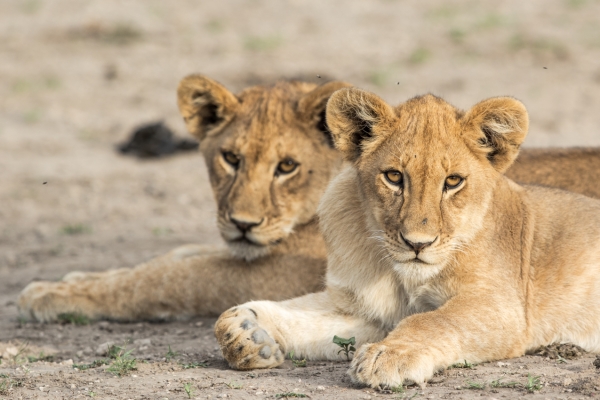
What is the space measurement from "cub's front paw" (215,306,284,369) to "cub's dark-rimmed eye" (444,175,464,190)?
Result: 3.43 ft

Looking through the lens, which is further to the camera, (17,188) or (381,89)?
(381,89)

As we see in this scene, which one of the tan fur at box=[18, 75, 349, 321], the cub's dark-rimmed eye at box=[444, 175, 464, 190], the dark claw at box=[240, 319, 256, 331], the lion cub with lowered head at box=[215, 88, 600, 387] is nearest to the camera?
the lion cub with lowered head at box=[215, 88, 600, 387]

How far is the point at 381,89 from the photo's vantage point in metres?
11.5

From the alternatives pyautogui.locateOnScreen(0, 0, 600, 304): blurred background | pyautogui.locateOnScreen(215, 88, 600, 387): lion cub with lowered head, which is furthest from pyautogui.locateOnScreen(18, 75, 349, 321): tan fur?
pyautogui.locateOnScreen(0, 0, 600, 304): blurred background

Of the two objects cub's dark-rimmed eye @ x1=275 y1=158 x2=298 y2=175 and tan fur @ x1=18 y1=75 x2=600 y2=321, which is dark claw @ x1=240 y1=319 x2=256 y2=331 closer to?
tan fur @ x1=18 y1=75 x2=600 y2=321

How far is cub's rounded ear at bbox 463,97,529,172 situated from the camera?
406cm

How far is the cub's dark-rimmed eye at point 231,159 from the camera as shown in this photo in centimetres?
538

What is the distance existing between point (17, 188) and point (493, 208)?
20.1 ft

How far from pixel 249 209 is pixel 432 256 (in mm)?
1537

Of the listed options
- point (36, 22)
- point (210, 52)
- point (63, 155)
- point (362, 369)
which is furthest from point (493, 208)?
point (36, 22)

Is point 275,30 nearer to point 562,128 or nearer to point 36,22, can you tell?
point 36,22

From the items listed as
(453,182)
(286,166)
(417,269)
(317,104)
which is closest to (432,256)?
(417,269)

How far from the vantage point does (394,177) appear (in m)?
3.94

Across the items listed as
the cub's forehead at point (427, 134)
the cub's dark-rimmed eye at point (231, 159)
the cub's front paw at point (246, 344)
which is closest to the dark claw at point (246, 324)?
the cub's front paw at point (246, 344)
